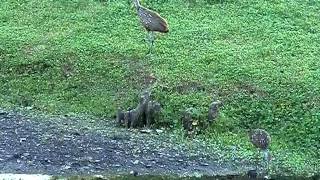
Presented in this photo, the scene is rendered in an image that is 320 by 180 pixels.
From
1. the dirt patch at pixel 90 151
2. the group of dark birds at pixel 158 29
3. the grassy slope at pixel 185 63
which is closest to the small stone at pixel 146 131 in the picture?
the dirt patch at pixel 90 151

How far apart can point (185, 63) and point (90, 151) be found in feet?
8.38

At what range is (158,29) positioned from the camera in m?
9.87

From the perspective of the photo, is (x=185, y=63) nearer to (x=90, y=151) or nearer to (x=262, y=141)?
(x=90, y=151)

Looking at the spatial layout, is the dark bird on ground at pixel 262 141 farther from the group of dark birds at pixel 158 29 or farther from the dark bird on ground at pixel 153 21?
the dark bird on ground at pixel 153 21

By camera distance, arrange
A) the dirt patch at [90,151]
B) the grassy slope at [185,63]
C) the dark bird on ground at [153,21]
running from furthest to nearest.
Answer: the dark bird on ground at [153,21], the grassy slope at [185,63], the dirt patch at [90,151]

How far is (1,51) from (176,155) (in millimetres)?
3863

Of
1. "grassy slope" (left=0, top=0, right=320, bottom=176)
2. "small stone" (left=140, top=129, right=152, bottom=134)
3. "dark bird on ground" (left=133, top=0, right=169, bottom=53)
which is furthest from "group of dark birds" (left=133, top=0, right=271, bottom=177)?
"small stone" (left=140, top=129, right=152, bottom=134)

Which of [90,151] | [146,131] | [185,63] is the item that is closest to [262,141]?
[146,131]

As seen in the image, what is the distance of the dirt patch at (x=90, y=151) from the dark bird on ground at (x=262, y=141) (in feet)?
0.81

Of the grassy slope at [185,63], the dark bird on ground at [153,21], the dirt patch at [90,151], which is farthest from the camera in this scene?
the dark bird on ground at [153,21]

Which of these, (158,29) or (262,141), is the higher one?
(158,29)

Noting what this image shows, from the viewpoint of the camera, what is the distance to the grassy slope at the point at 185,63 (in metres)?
9.26

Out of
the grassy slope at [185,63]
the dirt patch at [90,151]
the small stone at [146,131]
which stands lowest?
the dirt patch at [90,151]

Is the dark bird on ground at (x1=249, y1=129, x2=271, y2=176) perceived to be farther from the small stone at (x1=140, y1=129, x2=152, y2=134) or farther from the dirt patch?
the small stone at (x1=140, y1=129, x2=152, y2=134)
